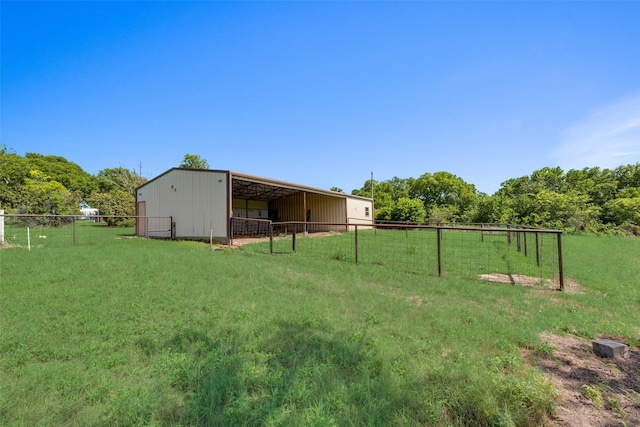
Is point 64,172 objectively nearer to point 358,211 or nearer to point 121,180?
point 121,180

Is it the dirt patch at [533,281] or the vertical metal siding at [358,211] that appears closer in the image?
the dirt patch at [533,281]

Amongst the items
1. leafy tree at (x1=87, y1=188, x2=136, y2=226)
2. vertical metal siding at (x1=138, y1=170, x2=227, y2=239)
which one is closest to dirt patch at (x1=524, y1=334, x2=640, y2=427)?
vertical metal siding at (x1=138, y1=170, x2=227, y2=239)

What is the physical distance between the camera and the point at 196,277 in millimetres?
5328

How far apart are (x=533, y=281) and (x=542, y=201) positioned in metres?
25.6

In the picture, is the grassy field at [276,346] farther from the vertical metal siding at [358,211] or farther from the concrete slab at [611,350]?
the vertical metal siding at [358,211]

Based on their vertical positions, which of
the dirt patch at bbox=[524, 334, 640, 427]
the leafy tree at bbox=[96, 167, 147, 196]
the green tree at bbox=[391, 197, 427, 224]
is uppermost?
the leafy tree at bbox=[96, 167, 147, 196]

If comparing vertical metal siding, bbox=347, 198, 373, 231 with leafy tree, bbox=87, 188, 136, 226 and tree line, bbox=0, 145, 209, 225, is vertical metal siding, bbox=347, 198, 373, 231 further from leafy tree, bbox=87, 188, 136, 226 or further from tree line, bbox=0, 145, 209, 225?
leafy tree, bbox=87, 188, 136, 226

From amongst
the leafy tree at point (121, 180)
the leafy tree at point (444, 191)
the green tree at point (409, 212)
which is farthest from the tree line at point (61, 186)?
the leafy tree at point (444, 191)

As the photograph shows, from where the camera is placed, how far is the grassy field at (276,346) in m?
1.91

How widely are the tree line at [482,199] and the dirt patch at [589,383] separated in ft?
56.1

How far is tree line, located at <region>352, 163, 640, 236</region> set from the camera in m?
24.6

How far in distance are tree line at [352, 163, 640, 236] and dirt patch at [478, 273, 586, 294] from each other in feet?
43.3

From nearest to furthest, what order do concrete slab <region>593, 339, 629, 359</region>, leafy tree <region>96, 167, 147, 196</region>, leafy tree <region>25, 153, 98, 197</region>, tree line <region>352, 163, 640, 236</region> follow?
concrete slab <region>593, 339, 629, 359</region>, tree line <region>352, 163, 640, 236</region>, leafy tree <region>96, 167, 147, 196</region>, leafy tree <region>25, 153, 98, 197</region>

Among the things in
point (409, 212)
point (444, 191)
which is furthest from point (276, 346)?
point (444, 191)
